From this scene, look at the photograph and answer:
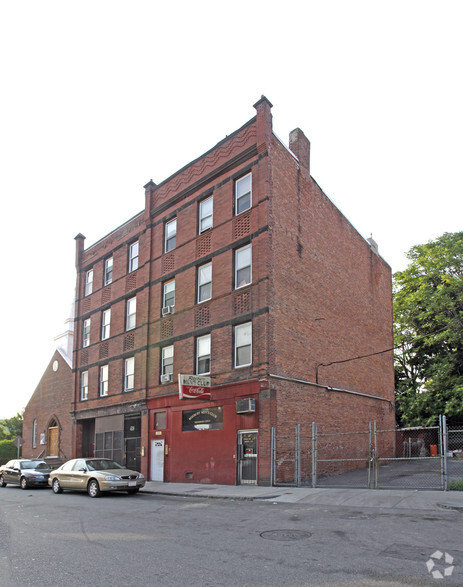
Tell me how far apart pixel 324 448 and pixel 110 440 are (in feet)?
39.6

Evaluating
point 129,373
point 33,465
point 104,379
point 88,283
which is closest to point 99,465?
point 33,465

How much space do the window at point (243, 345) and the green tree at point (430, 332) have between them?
12.8 metres

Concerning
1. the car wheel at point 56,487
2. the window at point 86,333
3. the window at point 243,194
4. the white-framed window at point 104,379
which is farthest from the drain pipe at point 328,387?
the window at point 86,333

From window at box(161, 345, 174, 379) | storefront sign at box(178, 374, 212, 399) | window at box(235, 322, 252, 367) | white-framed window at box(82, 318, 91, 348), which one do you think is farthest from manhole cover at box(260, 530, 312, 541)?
white-framed window at box(82, 318, 91, 348)

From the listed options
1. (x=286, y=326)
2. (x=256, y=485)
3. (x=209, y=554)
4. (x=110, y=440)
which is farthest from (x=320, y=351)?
(x=209, y=554)

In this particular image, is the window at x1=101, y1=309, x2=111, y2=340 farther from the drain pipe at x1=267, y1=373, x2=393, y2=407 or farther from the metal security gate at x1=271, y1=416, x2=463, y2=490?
the metal security gate at x1=271, y1=416, x2=463, y2=490

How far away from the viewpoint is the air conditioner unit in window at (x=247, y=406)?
18812 millimetres

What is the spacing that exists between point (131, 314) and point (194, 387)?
8.90m

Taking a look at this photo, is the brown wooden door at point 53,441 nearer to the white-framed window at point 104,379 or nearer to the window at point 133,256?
the white-framed window at point 104,379

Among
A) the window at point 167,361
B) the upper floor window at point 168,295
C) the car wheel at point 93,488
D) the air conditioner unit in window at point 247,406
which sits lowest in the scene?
the car wheel at point 93,488

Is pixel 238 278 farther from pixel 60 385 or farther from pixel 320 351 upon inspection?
pixel 60 385

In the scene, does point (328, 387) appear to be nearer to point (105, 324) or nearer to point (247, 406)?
point (247, 406)

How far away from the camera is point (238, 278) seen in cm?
2133

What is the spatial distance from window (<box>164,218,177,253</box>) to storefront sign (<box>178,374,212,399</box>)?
7627mm
